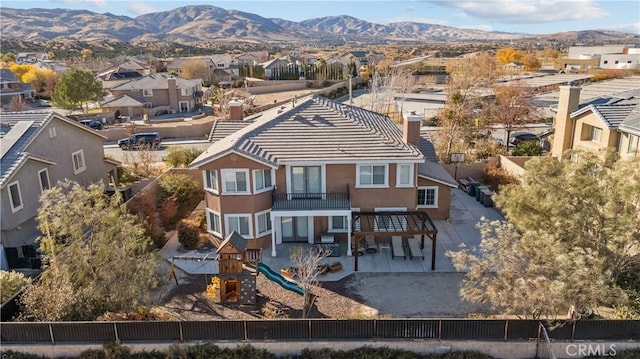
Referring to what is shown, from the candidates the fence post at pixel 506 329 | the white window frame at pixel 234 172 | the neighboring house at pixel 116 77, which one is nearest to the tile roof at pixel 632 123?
the fence post at pixel 506 329

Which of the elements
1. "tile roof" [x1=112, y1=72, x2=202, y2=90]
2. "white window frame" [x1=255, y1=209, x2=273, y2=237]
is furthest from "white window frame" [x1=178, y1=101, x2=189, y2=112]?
→ "white window frame" [x1=255, y1=209, x2=273, y2=237]

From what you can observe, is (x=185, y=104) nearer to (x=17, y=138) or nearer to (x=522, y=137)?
(x=17, y=138)

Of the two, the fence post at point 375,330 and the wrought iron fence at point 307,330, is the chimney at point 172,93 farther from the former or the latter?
the fence post at point 375,330

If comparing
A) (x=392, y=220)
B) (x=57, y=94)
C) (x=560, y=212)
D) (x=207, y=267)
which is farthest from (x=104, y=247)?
(x=57, y=94)

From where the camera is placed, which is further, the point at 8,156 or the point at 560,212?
the point at 8,156

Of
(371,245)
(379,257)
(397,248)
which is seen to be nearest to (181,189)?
(371,245)

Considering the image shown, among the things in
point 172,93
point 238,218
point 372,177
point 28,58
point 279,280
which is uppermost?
point 28,58

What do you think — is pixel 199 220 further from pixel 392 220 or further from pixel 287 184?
pixel 392 220
